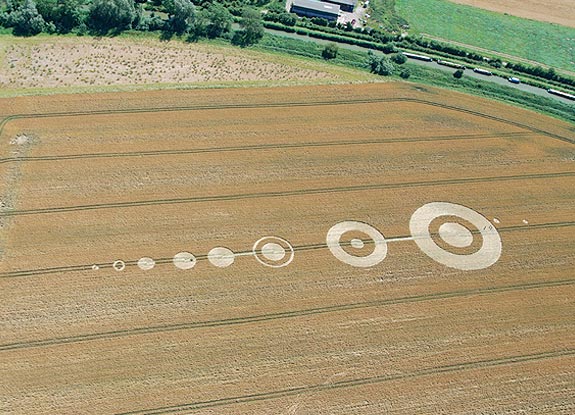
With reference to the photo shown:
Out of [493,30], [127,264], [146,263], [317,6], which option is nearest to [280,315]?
[146,263]

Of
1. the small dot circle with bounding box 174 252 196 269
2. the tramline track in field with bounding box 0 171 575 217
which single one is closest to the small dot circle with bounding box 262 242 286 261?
the tramline track in field with bounding box 0 171 575 217

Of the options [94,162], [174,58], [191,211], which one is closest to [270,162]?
[191,211]

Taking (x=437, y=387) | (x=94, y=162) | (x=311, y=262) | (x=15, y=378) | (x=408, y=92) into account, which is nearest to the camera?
(x=15, y=378)

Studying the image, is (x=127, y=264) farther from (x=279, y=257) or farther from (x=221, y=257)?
(x=279, y=257)

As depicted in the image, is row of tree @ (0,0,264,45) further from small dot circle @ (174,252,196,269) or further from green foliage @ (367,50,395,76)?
small dot circle @ (174,252,196,269)

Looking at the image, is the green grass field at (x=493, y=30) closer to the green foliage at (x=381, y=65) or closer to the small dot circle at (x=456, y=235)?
the green foliage at (x=381, y=65)

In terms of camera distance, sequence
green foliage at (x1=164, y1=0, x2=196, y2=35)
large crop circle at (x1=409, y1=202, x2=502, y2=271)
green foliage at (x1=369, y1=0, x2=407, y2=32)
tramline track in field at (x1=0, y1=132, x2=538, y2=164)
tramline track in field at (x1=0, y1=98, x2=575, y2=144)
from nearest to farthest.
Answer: large crop circle at (x1=409, y1=202, x2=502, y2=271), tramline track in field at (x1=0, y1=132, x2=538, y2=164), tramline track in field at (x1=0, y1=98, x2=575, y2=144), green foliage at (x1=164, y1=0, x2=196, y2=35), green foliage at (x1=369, y1=0, x2=407, y2=32)

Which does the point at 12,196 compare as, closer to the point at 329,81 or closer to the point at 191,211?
the point at 191,211

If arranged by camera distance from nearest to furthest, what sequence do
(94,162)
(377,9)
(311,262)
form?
(311,262) < (94,162) < (377,9)
